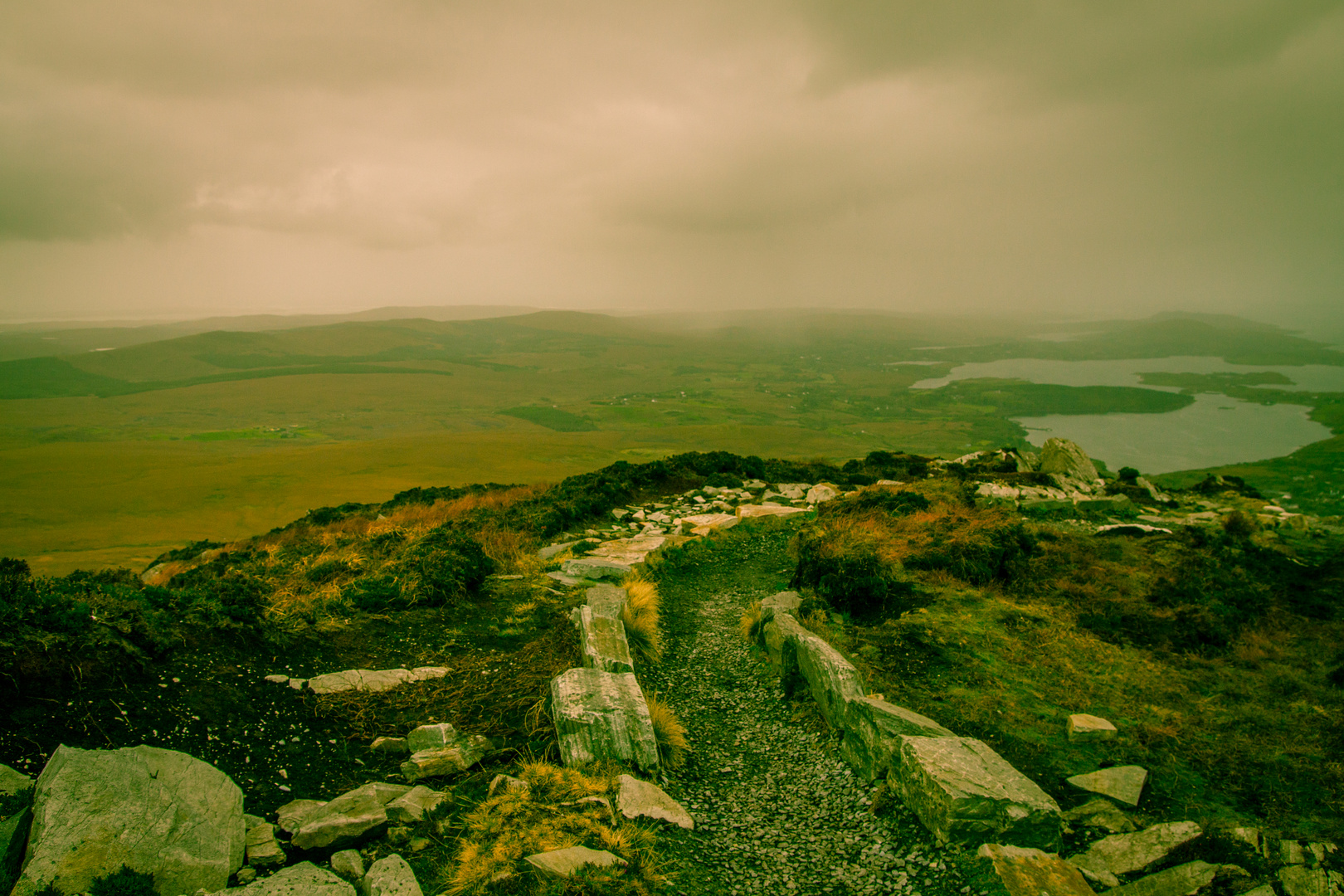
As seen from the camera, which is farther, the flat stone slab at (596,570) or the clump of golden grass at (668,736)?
the flat stone slab at (596,570)

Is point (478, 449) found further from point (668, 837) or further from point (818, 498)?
point (668, 837)

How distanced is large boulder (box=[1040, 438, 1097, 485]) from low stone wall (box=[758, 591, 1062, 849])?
808 inches

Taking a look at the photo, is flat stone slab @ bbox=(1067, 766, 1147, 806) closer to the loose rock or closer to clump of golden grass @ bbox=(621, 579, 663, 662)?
clump of golden grass @ bbox=(621, 579, 663, 662)

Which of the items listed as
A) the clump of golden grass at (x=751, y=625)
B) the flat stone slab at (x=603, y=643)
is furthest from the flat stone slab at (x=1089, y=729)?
the flat stone slab at (x=603, y=643)

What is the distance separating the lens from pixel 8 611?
5.52 meters

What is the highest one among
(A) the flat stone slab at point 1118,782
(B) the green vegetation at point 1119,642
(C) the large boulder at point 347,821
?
(C) the large boulder at point 347,821

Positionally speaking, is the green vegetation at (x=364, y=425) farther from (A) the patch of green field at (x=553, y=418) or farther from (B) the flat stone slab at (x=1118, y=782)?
(B) the flat stone slab at (x=1118, y=782)

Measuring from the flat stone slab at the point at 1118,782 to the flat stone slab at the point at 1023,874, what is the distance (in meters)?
1.26

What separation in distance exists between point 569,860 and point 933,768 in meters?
3.13

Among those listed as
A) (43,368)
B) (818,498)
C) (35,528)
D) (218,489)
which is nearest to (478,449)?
(218,489)

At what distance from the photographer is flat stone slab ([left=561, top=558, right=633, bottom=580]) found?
457 inches

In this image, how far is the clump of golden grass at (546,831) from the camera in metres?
4.18

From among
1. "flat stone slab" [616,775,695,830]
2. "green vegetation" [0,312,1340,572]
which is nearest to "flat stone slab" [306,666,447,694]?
"flat stone slab" [616,775,695,830]

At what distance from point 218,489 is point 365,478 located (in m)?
11.2
